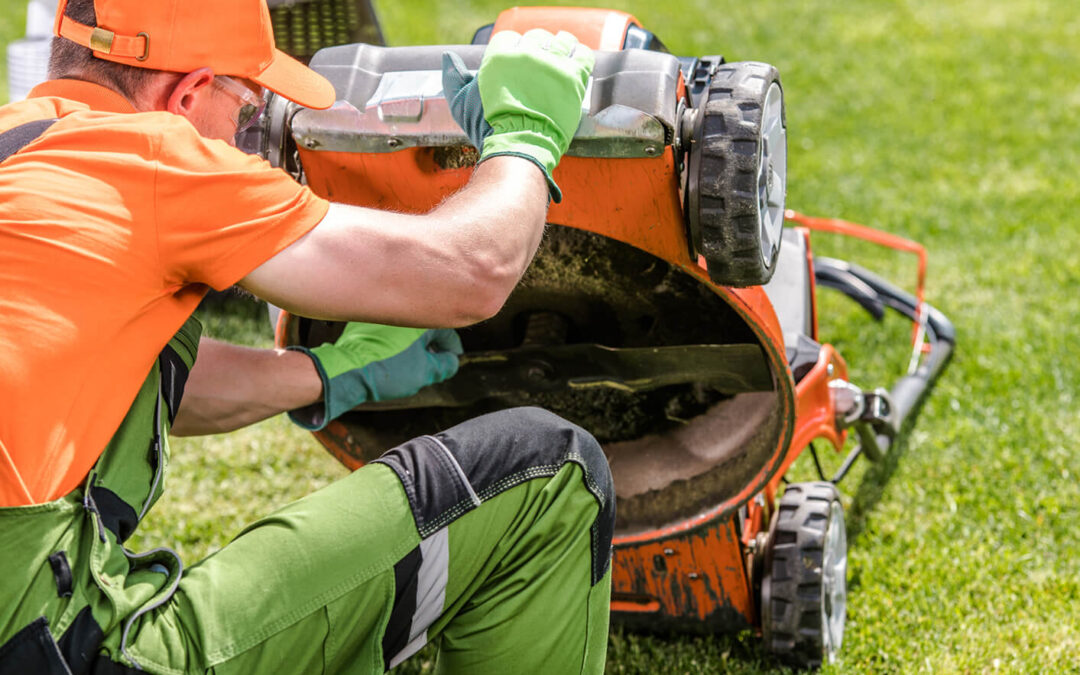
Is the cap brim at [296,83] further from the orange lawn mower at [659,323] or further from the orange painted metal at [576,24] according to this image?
the orange painted metal at [576,24]

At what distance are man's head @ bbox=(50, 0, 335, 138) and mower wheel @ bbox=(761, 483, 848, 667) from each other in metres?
1.34

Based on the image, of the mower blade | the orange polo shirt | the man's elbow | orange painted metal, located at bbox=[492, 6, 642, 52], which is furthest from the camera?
the mower blade

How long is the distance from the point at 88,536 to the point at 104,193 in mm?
465

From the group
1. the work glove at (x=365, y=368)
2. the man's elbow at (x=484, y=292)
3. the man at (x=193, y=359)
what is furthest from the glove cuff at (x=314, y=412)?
the man's elbow at (x=484, y=292)

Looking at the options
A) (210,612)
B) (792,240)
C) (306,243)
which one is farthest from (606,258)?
(210,612)

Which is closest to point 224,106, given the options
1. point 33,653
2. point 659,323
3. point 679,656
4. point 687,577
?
point 33,653

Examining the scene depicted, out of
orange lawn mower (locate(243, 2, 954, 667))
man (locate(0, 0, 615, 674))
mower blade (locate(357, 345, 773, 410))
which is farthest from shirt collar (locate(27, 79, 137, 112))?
mower blade (locate(357, 345, 773, 410))

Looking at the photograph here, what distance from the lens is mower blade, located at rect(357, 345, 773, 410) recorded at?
2352 millimetres

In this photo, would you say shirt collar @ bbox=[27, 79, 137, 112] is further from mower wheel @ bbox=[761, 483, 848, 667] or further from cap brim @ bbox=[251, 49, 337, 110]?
mower wheel @ bbox=[761, 483, 848, 667]

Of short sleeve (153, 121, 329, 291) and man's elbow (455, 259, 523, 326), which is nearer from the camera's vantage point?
short sleeve (153, 121, 329, 291)

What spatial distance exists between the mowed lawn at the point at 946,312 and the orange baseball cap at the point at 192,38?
141cm

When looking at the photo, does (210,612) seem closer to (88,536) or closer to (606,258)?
(88,536)

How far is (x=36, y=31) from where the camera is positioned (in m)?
4.75

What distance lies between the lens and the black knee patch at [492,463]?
1.74m
